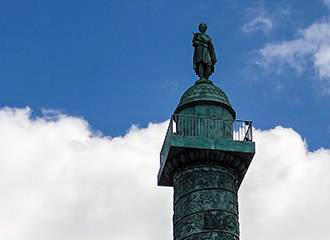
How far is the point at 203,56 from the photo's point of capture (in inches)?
907

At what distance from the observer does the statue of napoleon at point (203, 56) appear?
23.1 meters

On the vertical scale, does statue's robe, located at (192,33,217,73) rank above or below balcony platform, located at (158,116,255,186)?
above

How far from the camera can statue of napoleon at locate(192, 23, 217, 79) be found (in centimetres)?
2306

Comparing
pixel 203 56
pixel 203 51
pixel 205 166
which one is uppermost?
pixel 203 51

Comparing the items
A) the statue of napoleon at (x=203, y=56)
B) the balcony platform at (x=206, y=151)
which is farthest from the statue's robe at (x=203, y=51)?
the balcony platform at (x=206, y=151)

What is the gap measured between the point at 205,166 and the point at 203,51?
11.8 ft

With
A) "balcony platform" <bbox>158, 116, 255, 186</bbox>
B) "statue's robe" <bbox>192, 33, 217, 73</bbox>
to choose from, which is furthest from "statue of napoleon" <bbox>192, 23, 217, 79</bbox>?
"balcony platform" <bbox>158, 116, 255, 186</bbox>

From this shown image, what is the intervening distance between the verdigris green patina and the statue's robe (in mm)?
1209

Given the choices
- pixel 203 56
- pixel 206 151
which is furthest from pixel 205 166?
pixel 203 56

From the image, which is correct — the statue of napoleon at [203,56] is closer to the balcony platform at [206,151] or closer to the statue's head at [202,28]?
the statue's head at [202,28]

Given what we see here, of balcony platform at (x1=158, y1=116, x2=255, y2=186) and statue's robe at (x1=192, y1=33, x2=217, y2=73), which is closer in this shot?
balcony platform at (x1=158, y1=116, x2=255, y2=186)

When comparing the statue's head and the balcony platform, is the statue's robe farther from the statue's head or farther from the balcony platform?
the balcony platform

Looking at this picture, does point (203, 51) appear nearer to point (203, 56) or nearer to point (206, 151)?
point (203, 56)

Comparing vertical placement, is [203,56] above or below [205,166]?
above
